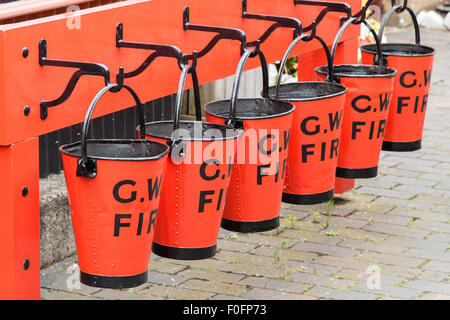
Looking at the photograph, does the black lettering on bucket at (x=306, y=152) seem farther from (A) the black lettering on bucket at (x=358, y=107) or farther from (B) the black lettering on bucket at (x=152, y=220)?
(B) the black lettering on bucket at (x=152, y=220)

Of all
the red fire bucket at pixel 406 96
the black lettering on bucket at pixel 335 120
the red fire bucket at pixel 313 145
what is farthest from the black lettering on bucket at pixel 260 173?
the red fire bucket at pixel 406 96

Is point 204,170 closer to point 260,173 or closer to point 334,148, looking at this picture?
point 260,173

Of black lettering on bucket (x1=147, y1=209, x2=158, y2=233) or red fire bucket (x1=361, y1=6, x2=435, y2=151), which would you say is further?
red fire bucket (x1=361, y1=6, x2=435, y2=151)

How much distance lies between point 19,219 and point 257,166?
768mm

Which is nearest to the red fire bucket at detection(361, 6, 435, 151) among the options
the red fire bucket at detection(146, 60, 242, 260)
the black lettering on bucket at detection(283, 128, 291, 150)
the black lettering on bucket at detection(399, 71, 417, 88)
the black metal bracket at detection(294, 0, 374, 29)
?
the black lettering on bucket at detection(399, 71, 417, 88)

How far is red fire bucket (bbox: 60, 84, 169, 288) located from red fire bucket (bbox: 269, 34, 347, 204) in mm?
600

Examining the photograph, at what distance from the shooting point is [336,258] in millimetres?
4312

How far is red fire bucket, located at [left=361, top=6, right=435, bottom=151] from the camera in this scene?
12.0 feet

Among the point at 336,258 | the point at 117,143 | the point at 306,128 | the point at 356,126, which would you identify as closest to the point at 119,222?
the point at 117,143

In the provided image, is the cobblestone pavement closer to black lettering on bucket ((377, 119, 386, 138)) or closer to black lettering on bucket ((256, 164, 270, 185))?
black lettering on bucket ((377, 119, 386, 138))

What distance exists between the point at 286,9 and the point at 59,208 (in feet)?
4.56

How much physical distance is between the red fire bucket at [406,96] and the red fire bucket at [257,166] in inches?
32.7

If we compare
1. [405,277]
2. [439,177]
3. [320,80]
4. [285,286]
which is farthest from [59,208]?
[439,177]

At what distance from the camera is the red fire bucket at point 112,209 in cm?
248
